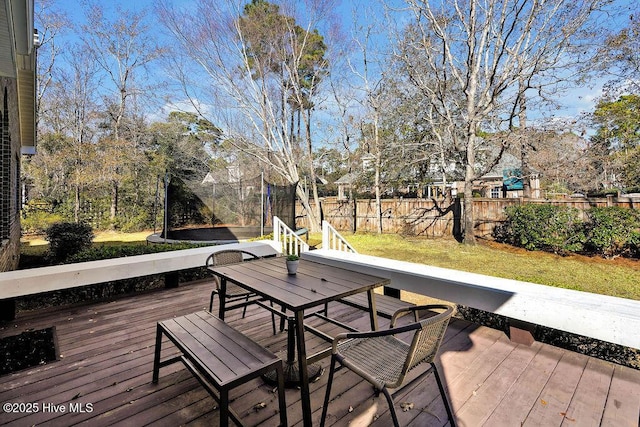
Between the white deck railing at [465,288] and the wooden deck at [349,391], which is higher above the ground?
the white deck railing at [465,288]

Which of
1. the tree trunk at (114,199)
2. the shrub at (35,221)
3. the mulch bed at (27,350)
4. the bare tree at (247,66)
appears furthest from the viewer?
the tree trunk at (114,199)

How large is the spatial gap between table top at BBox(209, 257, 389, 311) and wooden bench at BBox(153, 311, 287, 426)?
0.29 m

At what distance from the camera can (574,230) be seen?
7.00m

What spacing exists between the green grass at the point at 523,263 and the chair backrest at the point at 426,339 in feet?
9.97

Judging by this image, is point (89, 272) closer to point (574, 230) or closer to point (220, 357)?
point (220, 357)

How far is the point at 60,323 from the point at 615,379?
4504mm

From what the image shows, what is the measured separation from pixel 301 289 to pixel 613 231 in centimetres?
760

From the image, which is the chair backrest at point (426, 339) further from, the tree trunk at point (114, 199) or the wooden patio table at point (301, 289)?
the tree trunk at point (114, 199)

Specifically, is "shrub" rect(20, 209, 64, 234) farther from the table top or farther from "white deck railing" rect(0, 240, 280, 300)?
the table top

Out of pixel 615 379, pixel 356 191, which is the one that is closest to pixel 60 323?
pixel 615 379

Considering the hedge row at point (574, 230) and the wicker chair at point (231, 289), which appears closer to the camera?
the wicker chair at point (231, 289)

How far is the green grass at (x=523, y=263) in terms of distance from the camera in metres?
5.05

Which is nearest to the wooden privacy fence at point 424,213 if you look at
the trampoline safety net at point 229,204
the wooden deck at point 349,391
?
the trampoline safety net at point 229,204

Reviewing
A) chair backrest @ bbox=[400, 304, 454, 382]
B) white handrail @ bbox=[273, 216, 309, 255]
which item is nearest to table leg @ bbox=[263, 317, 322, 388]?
chair backrest @ bbox=[400, 304, 454, 382]
